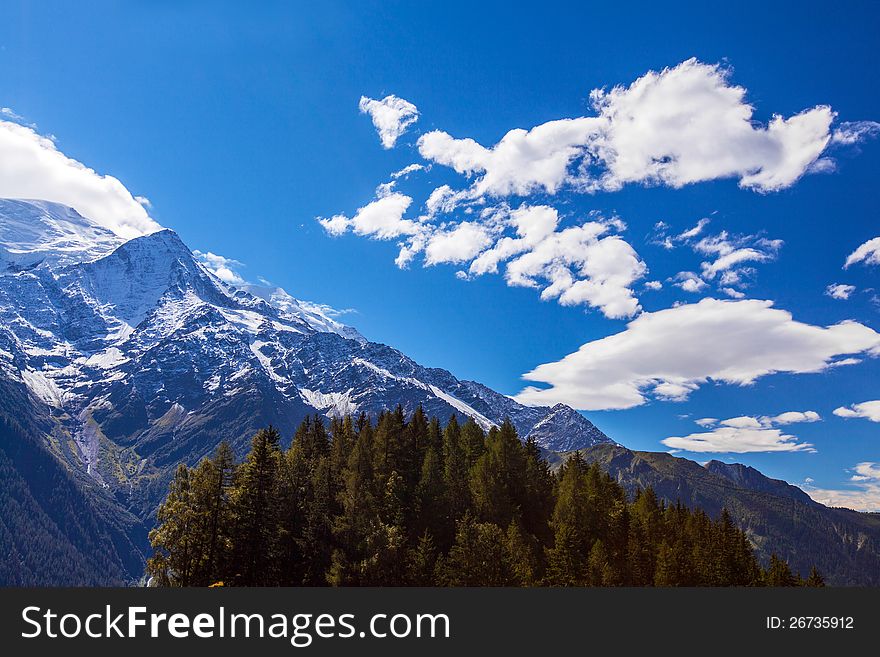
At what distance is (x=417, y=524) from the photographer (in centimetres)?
8775

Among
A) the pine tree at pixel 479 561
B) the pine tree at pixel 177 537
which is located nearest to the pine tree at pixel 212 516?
the pine tree at pixel 177 537

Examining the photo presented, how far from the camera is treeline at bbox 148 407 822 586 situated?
214 feet

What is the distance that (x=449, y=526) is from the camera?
8950cm

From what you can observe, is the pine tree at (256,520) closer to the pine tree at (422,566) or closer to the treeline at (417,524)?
the treeline at (417,524)

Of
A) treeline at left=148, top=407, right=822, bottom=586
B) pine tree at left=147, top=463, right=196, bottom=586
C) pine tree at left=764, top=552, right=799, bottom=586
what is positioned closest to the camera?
pine tree at left=147, top=463, right=196, bottom=586

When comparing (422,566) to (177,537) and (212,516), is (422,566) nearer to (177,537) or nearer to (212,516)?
(212,516)

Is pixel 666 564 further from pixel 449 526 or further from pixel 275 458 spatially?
pixel 275 458

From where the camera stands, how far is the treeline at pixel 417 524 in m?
65.2

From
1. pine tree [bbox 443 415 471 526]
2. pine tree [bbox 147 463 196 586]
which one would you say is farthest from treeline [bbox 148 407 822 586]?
pine tree [bbox 443 415 471 526]

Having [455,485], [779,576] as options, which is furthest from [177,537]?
[779,576]

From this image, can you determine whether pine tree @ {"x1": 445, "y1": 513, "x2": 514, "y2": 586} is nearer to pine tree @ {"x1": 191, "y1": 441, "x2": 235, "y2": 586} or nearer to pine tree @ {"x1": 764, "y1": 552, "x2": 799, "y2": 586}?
pine tree @ {"x1": 191, "y1": 441, "x2": 235, "y2": 586}

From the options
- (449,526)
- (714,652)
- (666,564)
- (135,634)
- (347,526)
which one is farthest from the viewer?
(449,526)

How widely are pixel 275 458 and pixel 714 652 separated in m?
57.9

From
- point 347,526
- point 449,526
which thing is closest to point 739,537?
point 449,526
